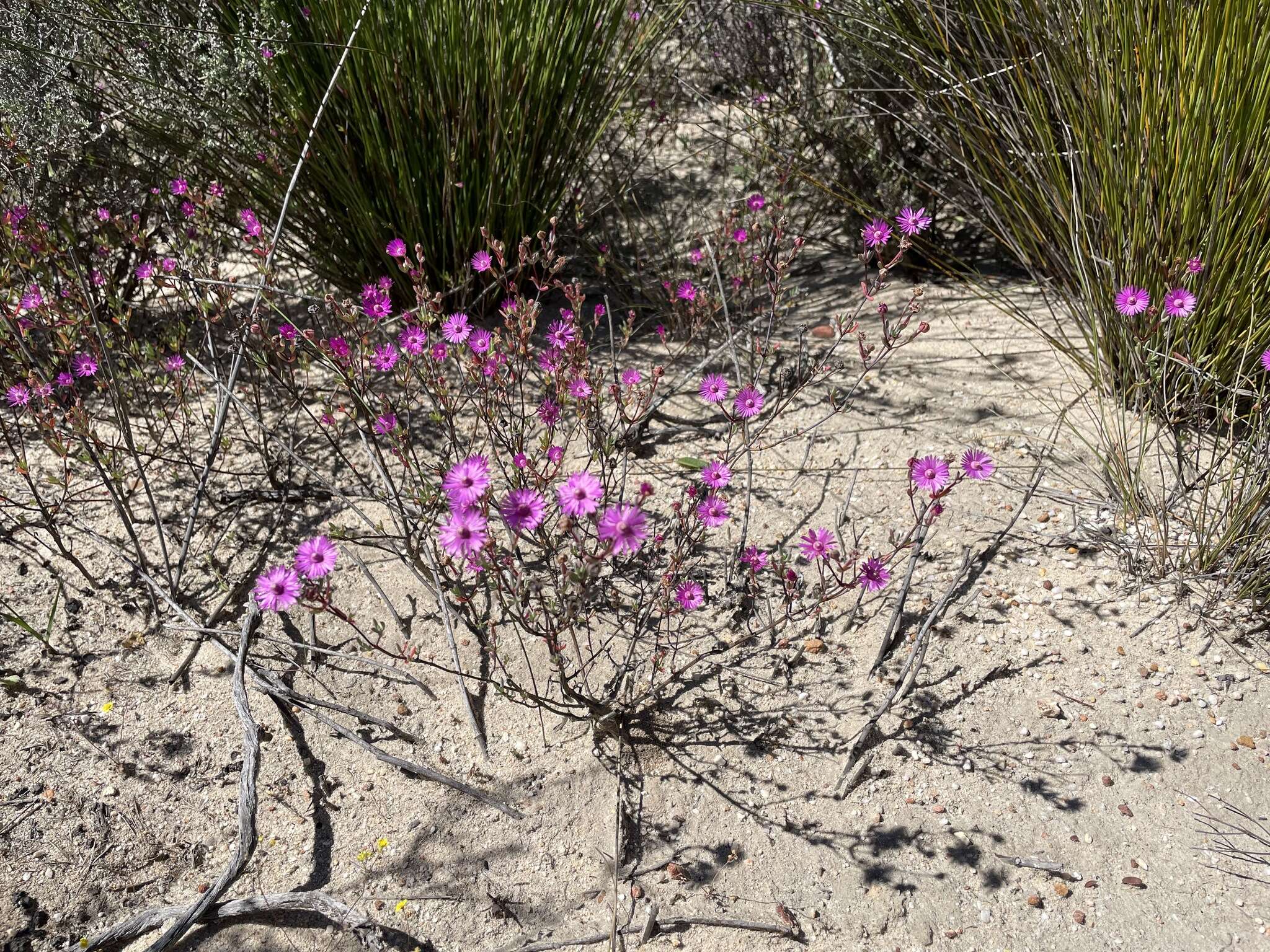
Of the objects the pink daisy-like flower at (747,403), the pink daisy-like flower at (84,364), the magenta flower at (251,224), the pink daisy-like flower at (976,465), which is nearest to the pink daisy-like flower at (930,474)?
the pink daisy-like flower at (976,465)

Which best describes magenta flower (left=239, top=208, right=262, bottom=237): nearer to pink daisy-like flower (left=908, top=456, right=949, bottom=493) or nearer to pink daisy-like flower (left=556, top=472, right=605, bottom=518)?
pink daisy-like flower (left=556, top=472, right=605, bottom=518)

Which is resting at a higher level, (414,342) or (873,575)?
(414,342)

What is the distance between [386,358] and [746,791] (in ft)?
4.36

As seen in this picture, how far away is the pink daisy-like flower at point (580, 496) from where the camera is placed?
1592 mm

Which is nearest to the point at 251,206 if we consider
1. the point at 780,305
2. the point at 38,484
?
the point at 38,484

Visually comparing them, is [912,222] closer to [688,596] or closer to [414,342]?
[688,596]

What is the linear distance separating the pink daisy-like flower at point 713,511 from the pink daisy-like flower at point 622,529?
0.34m

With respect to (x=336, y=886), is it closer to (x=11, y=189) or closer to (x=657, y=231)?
(x=11, y=189)

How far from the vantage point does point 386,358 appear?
237 cm

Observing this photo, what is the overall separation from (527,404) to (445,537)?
4.59ft

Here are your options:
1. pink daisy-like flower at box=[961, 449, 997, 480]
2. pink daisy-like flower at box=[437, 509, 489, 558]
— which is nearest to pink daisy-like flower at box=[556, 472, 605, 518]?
pink daisy-like flower at box=[437, 509, 489, 558]

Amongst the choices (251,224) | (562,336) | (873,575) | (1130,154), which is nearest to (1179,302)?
(1130,154)

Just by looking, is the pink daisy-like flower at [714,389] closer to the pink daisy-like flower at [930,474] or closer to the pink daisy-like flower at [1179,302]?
the pink daisy-like flower at [930,474]

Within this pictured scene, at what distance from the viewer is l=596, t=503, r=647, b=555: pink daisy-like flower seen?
1.55 metres
